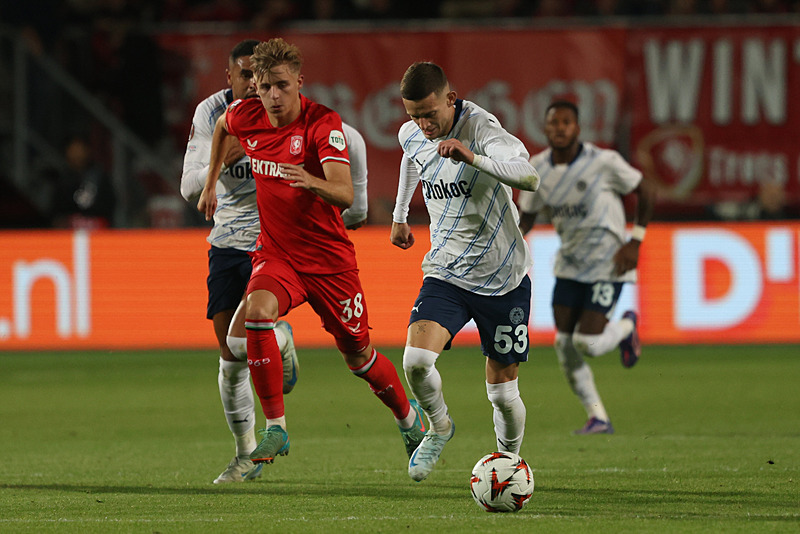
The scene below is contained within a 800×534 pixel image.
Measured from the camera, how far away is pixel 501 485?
549 centimetres

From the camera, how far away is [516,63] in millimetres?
15070

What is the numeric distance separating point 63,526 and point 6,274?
29.2 ft

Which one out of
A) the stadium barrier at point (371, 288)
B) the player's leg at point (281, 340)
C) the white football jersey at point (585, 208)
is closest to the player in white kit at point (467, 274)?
the player's leg at point (281, 340)

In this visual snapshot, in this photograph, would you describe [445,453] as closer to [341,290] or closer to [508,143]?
[341,290]

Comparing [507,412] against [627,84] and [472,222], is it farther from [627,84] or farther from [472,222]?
[627,84]

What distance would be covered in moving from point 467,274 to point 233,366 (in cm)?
144

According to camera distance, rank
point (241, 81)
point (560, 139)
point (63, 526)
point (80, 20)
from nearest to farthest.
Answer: point (63, 526)
point (241, 81)
point (560, 139)
point (80, 20)

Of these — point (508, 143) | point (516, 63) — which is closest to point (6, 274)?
point (516, 63)

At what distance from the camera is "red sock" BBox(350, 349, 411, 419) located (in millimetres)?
6570

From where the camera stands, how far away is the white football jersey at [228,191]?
6.96 m

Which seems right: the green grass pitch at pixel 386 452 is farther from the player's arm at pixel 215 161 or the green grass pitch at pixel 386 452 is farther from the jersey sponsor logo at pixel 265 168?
the jersey sponsor logo at pixel 265 168

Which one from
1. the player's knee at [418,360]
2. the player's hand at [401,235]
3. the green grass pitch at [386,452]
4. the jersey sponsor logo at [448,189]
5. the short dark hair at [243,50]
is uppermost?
the short dark hair at [243,50]

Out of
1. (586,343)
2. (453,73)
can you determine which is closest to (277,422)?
(586,343)

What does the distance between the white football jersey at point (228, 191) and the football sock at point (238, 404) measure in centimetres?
70
